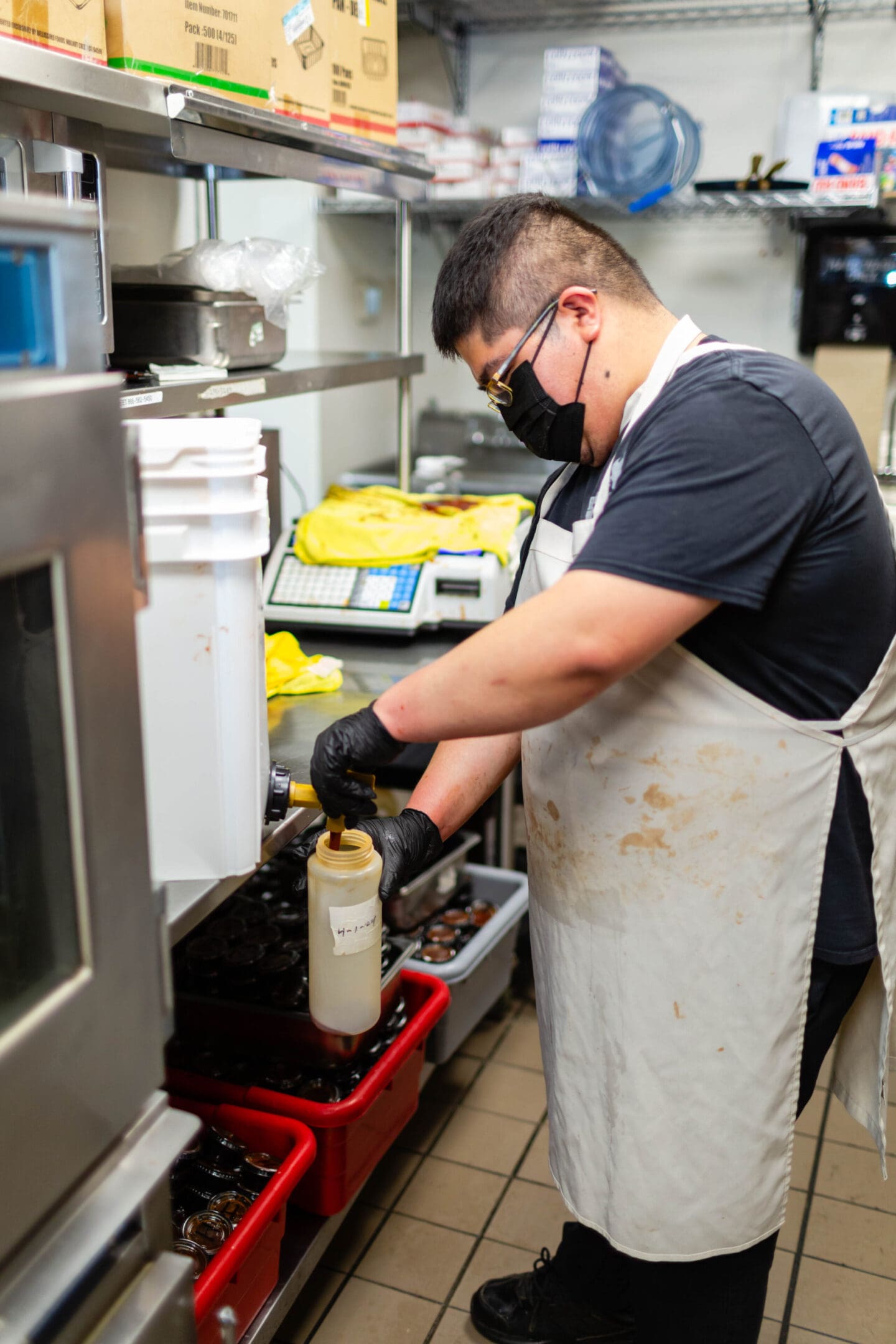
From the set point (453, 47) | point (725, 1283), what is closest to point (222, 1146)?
point (725, 1283)

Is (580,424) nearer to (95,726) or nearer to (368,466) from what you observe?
(95,726)

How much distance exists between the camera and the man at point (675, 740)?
1080mm

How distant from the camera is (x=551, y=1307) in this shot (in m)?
1.71

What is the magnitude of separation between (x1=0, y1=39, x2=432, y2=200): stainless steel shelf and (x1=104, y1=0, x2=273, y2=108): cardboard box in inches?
2.1

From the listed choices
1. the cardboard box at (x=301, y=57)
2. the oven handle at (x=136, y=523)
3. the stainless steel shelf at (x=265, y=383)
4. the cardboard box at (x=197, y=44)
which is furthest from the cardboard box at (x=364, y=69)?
the oven handle at (x=136, y=523)

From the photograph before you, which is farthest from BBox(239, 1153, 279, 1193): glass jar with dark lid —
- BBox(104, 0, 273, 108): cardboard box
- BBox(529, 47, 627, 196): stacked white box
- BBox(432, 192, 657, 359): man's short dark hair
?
BBox(529, 47, 627, 196): stacked white box

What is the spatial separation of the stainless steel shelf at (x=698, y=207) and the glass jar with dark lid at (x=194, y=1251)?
8.22ft

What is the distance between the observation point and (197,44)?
1.70 meters

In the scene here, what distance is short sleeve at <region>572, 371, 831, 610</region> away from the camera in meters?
1.05

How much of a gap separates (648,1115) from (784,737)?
0.49 m

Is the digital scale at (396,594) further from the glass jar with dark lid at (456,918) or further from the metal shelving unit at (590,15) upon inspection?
the metal shelving unit at (590,15)

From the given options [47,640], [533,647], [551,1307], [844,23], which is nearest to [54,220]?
[47,640]

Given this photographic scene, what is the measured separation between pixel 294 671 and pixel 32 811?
50.9 inches

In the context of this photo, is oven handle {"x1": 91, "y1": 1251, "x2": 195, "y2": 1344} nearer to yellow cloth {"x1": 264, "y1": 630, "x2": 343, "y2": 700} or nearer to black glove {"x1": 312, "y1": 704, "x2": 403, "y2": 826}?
black glove {"x1": 312, "y1": 704, "x2": 403, "y2": 826}
